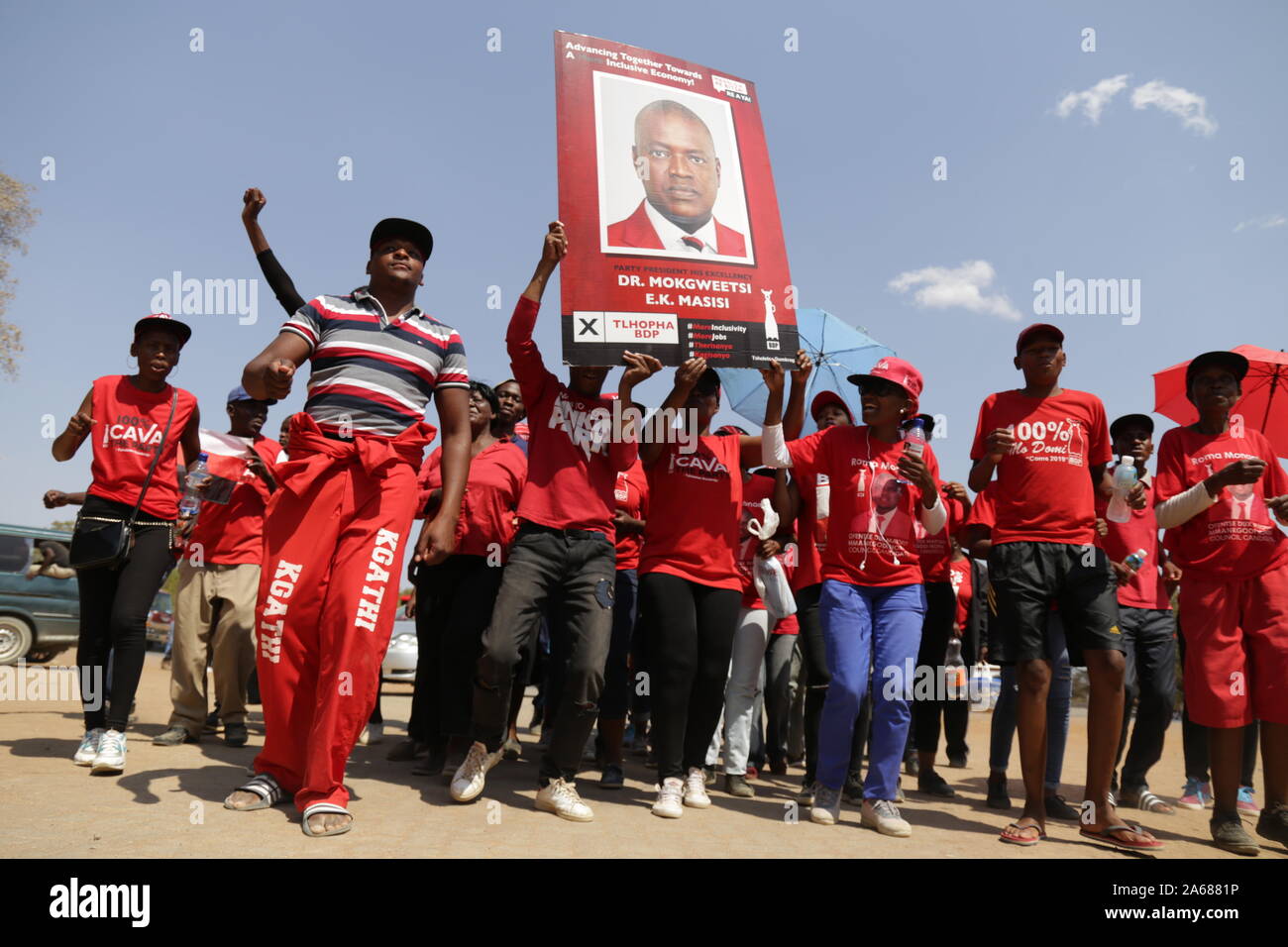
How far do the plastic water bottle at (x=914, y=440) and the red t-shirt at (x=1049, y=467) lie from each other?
12.7 inches

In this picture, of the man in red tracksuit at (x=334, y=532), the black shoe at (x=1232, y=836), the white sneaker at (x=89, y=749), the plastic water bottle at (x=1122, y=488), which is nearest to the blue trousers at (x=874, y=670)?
the plastic water bottle at (x=1122, y=488)

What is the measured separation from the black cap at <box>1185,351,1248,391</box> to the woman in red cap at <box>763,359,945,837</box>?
1.51m

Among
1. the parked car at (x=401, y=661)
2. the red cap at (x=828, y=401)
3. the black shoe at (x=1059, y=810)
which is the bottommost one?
the parked car at (x=401, y=661)

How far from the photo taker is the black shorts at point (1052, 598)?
4324 mm

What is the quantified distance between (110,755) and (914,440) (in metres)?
4.40

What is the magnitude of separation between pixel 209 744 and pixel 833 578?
429 cm

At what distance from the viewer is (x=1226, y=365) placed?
4.72m

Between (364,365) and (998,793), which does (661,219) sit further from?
(998,793)

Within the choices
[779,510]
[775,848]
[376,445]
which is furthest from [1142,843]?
[376,445]

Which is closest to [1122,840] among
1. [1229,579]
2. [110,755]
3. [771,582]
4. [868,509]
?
[1229,579]

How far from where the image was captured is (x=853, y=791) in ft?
17.1

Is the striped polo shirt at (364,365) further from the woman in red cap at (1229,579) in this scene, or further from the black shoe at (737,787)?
the woman in red cap at (1229,579)

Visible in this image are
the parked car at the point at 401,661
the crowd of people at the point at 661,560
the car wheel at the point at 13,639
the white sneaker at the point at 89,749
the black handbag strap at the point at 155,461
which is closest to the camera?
the crowd of people at the point at 661,560

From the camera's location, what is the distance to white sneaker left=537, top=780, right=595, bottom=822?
3.92 meters
